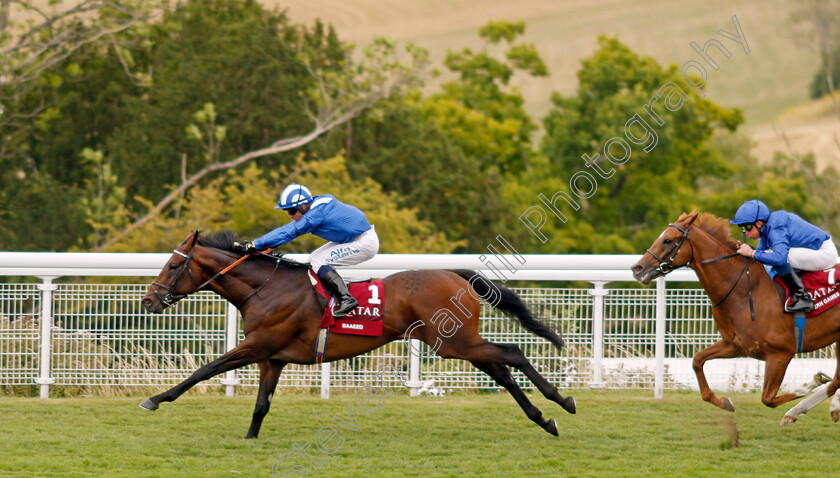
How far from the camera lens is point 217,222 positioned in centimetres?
1490

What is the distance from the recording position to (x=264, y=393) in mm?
5715

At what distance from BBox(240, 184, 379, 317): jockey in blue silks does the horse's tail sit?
0.65 metres

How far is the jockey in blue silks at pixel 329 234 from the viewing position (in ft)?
18.4

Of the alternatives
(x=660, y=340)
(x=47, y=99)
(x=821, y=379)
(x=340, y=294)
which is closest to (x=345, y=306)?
(x=340, y=294)

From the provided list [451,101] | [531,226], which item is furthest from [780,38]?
[531,226]

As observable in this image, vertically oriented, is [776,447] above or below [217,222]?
below

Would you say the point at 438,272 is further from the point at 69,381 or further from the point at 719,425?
the point at 69,381

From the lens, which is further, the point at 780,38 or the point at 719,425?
the point at 780,38

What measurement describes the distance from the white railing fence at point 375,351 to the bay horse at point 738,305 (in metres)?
1.05

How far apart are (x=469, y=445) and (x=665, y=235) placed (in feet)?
6.00

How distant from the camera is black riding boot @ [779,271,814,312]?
18.4ft

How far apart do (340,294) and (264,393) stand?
0.81 m

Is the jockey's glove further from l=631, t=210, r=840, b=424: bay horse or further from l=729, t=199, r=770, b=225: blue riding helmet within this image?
l=729, t=199, r=770, b=225: blue riding helmet

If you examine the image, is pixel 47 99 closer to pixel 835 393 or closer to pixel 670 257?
pixel 670 257
